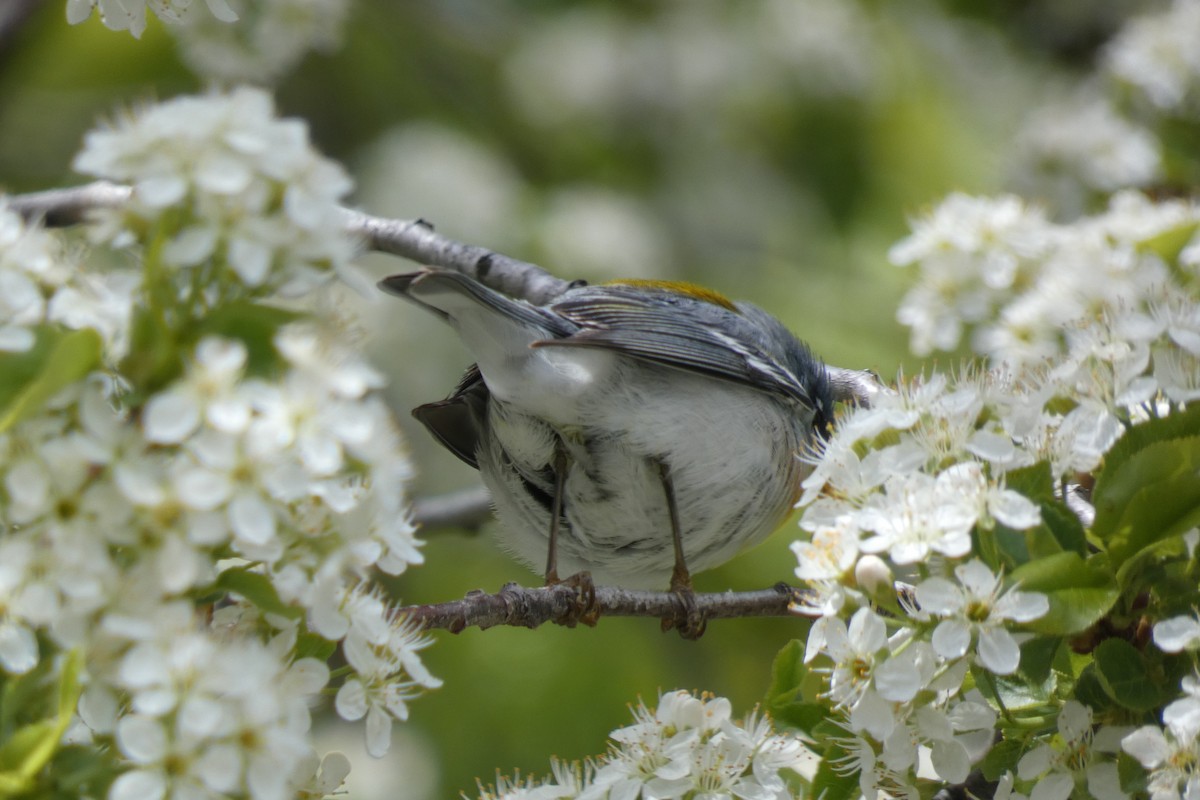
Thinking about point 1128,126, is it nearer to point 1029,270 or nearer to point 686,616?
point 1029,270

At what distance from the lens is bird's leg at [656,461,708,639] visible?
→ 3.19 metres

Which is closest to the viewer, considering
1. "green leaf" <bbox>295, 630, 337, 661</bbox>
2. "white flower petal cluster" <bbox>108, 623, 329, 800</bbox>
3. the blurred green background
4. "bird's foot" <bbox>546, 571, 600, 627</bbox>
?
"white flower petal cluster" <bbox>108, 623, 329, 800</bbox>

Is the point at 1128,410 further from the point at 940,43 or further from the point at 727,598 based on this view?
the point at 940,43

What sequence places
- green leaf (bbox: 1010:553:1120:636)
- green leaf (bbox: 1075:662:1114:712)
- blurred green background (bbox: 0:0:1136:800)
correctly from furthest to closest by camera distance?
blurred green background (bbox: 0:0:1136:800), green leaf (bbox: 1075:662:1114:712), green leaf (bbox: 1010:553:1120:636)

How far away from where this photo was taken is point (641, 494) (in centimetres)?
371

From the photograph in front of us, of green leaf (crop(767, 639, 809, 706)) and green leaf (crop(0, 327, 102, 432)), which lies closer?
green leaf (crop(0, 327, 102, 432))

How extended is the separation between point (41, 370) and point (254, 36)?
3.59m

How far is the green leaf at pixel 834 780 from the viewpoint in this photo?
2287mm

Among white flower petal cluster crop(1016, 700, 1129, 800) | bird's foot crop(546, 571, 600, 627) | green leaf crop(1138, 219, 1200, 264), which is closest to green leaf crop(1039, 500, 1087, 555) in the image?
white flower petal cluster crop(1016, 700, 1129, 800)

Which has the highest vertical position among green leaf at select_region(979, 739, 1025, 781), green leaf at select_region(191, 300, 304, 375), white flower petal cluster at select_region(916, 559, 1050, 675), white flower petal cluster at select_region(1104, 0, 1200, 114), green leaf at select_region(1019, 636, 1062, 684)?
white flower petal cluster at select_region(1104, 0, 1200, 114)

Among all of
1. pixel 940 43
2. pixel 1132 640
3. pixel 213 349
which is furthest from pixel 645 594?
pixel 940 43

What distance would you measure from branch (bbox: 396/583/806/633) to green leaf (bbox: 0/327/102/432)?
86cm

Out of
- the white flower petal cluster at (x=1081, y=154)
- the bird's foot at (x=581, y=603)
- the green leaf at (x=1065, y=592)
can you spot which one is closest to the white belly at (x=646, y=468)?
the bird's foot at (x=581, y=603)

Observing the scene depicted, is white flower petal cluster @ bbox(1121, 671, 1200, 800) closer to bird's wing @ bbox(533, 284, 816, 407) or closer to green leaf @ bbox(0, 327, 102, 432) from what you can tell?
green leaf @ bbox(0, 327, 102, 432)
